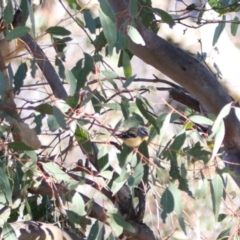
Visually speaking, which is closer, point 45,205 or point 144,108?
point 144,108

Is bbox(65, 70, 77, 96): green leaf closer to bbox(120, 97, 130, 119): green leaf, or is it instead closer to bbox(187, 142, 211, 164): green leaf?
bbox(120, 97, 130, 119): green leaf

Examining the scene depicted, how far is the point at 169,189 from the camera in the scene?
1153 mm

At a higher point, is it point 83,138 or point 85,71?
point 85,71

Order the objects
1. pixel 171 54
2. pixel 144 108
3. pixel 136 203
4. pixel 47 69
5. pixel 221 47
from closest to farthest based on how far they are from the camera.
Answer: pixel 144 108 → pixel 171 54 → pixel 47 69 → pixel 136 203 → pixel 221 47

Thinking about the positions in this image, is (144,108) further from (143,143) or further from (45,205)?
(45,205)

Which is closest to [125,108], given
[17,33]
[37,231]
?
[17,33]

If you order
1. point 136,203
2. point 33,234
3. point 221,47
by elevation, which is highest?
point 221,47

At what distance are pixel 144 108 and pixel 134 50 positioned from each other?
1.68 feet

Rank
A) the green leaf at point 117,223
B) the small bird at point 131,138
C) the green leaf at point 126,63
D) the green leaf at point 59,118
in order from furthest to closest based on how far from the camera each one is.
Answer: the green leaf at point 126,63, the green leaf at point 117,223, the small bird at point 131,138, the green leaf at point 59,118

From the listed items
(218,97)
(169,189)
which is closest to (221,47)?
(218,97)

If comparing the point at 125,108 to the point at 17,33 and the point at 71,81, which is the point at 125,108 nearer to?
the point at 71,81

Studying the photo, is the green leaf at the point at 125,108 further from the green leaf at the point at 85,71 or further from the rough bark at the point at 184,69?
the rough bark at the point at 184,69

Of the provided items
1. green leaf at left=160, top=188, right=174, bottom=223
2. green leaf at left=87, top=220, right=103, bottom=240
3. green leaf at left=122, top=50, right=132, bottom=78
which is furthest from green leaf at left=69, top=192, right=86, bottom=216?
green leaf at left=122, top=50, right=132, bottom=78

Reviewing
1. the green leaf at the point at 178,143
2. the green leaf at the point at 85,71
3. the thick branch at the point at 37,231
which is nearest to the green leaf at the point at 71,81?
the green leaf at the point at 85,71
